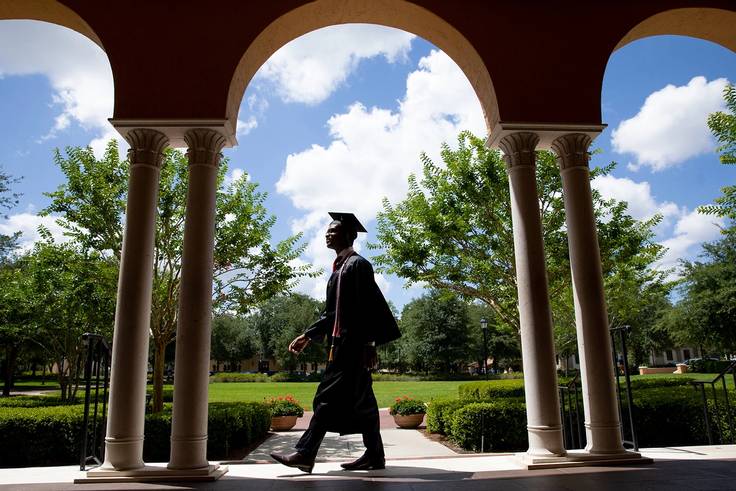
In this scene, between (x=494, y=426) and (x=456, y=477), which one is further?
(x=494, y=426)

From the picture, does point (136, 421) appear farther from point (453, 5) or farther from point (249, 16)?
point (453, 5)

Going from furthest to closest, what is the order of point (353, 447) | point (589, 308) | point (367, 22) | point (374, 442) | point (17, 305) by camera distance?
point (17, 305) < point (353, 447) < point (367, 22) < point (589, 308) < point (374, 442)

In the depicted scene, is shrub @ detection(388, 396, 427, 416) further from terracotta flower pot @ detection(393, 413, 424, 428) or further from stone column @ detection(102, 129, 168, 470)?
stone column @ detection(102, 129, 168, 470)

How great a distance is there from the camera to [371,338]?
5.02 m

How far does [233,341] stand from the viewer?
64.1 meters

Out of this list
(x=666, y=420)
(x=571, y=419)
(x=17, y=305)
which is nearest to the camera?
(x=571, y=419)

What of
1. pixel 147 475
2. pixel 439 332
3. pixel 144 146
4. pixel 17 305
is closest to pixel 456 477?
pixel 147 475

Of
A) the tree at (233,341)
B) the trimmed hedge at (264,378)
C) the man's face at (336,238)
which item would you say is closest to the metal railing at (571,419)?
the man's face at (336,238)

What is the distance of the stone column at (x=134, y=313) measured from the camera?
494 centimetres

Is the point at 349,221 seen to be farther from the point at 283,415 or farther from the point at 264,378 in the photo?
the point at 264,378

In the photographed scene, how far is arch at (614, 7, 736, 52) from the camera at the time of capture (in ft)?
20.8

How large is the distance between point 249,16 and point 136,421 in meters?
4.64

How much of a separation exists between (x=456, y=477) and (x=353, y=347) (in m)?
1.53

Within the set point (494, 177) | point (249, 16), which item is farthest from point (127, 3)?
point (494, 177)
